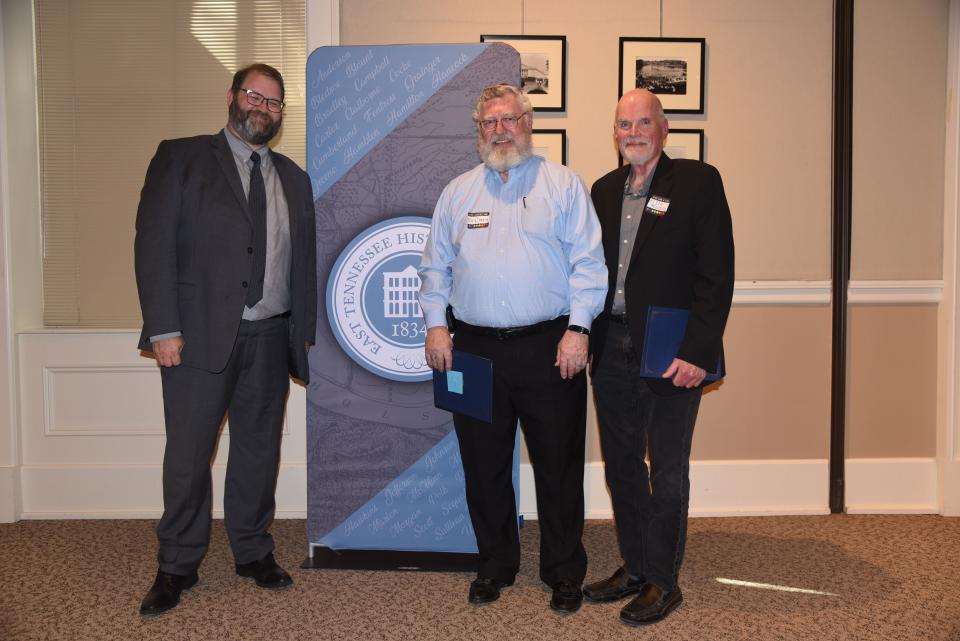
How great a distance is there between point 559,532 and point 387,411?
2.62 ft

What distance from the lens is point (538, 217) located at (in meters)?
2.44

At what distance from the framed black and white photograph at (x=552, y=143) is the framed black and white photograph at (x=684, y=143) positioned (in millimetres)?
482

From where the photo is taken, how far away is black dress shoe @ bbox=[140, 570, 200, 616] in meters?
2.52

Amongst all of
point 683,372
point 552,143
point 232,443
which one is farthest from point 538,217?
point 232,443

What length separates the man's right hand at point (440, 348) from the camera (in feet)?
8.32

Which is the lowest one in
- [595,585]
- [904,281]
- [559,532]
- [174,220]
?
[595,585]

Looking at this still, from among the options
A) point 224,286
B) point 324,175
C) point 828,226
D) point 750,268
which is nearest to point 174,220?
point 224,286

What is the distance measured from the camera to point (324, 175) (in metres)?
2.89

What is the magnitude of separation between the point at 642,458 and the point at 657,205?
85 centimetres

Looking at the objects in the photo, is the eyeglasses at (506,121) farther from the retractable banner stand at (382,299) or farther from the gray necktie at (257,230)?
the gray necktie at (257,230)

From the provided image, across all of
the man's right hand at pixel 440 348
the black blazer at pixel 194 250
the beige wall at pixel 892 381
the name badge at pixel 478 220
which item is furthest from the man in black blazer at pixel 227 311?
the beige wall at pixel 892 381

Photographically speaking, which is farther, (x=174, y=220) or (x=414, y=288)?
(x=414, y=288)

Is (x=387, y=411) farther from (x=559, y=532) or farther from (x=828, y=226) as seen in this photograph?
(x=828, y=226)

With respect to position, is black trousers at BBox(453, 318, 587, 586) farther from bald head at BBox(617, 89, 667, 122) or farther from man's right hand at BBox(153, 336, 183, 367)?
man's right hand at BBox(153, 336, 183, 367)
